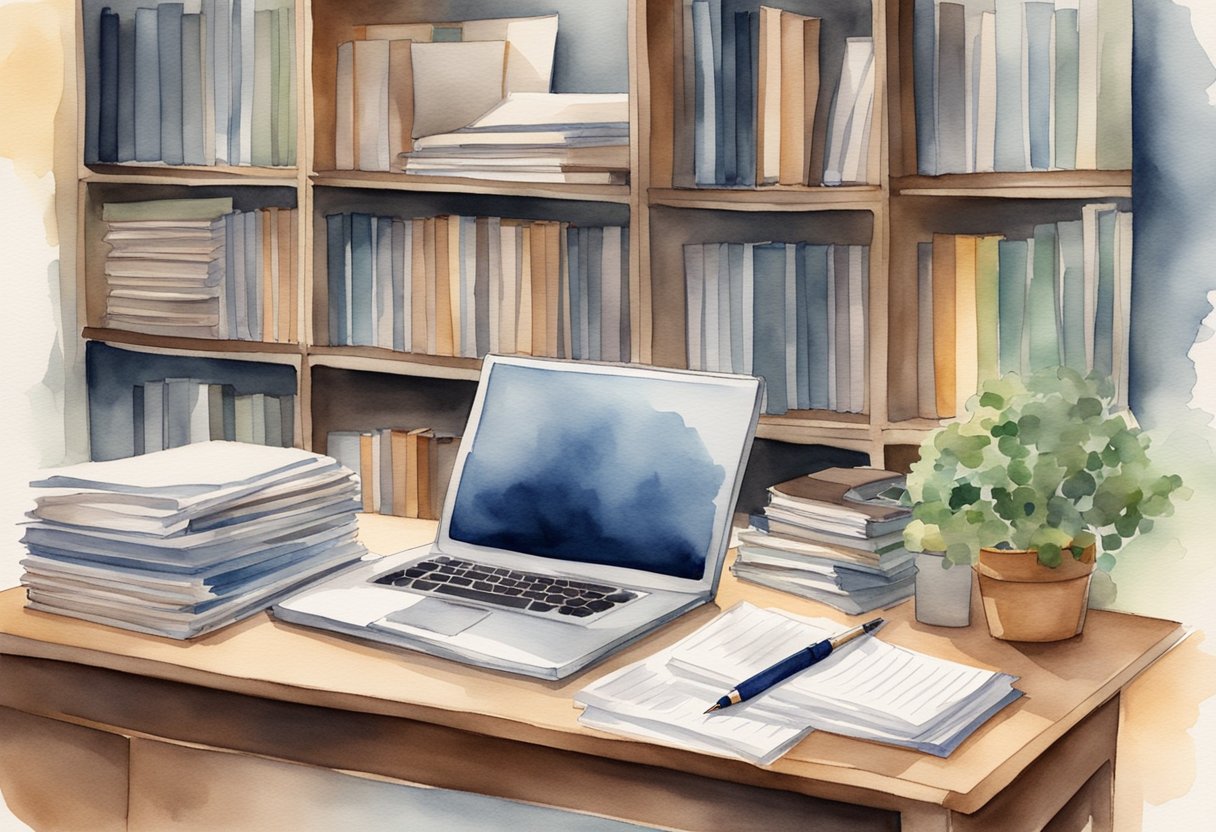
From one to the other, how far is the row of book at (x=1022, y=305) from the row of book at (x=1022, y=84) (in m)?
0.12

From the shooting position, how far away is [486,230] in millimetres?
2535

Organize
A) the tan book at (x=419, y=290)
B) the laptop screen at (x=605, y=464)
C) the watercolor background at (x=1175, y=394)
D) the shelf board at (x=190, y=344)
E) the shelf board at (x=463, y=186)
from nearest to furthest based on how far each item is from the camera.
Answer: the laptop screen at (x=605, y=464)
the watercolor background at (x=1175, y=394)
the shelf board at (x=463, y=186)
the tan book at (x=419, y=290)
the shelf board at (x=190, y=344)

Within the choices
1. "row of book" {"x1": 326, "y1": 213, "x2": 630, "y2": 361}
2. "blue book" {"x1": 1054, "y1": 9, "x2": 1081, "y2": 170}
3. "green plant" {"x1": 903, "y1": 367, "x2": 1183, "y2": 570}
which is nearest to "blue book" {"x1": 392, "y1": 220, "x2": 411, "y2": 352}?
"row of book" {"x1": 326, "y1": 213, "x2": 630, "y2": 361}

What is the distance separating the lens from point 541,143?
7.85 ft

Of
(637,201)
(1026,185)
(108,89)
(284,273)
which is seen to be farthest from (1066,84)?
(108,89)

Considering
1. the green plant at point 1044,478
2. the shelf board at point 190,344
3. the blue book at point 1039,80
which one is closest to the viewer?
the green plant at point 1044,478

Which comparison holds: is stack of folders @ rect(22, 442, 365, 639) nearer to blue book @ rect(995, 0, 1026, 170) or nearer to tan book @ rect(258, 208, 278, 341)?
tan book @ rect(258, 208, 278, 341)

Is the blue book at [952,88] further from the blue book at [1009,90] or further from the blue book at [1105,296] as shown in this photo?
the blue book at [1105,296]

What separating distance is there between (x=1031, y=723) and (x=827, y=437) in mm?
976

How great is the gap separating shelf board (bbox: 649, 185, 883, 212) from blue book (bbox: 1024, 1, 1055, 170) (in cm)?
25

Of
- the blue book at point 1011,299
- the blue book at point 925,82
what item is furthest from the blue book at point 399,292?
the blue book at point 1011,299

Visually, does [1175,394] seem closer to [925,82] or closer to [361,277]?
[925,82]

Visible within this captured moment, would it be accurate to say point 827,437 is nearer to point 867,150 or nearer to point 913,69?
point 867,150

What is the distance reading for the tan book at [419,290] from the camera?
2600 millimetres
